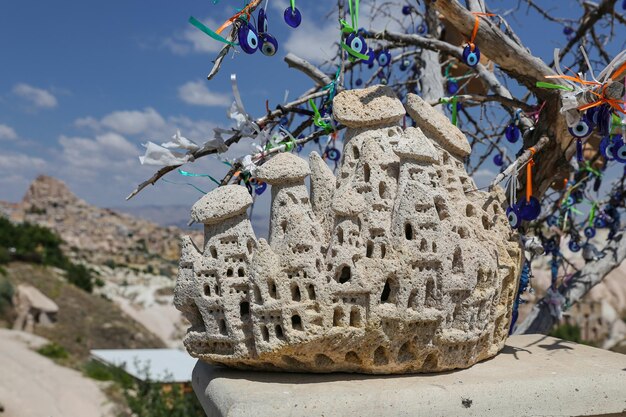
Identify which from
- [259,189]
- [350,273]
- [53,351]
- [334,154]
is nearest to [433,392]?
[350,273]

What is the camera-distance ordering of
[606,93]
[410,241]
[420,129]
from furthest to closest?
[420,129] → [606,93] → [410,241]

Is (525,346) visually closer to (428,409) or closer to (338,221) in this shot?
(428,409)

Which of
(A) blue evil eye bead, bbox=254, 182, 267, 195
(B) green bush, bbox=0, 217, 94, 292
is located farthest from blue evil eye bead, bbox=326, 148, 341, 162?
(B) green bush, bbox=0, 217, 94, 292

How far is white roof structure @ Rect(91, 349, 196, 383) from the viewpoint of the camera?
9.02m

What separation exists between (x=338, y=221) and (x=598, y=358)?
1440mm

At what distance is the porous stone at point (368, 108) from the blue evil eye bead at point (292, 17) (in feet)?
1.28

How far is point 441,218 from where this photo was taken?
2.49 metres

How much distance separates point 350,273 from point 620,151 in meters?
1.37

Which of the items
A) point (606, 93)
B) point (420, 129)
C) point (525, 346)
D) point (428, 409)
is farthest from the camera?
point (525, 346)

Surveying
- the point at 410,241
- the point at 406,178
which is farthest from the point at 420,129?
the point at 410,241

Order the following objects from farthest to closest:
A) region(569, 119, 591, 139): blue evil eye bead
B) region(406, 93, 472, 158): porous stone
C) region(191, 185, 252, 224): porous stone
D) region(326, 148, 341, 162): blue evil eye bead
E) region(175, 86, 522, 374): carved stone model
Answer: region(326, 148, 341, 162): blue evil eye bead
region(406, 93, 472, 158): porous stone
region(569, 119, 591, 139): blue evil eye bead
region(191, 185, 252, 224): porous stone
region(175, 86, 522, 374): carved stone model

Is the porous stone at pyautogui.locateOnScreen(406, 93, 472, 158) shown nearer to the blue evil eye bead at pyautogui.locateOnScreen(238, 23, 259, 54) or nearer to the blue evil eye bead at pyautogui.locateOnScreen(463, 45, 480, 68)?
the blue evil eye bead at pyautogui.locateOnScreen(463, 45, 480, 68)

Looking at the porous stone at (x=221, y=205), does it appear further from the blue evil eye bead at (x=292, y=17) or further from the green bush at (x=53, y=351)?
the green bush at (x=53, y=351)

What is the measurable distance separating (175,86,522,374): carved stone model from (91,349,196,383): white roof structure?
269 inches
